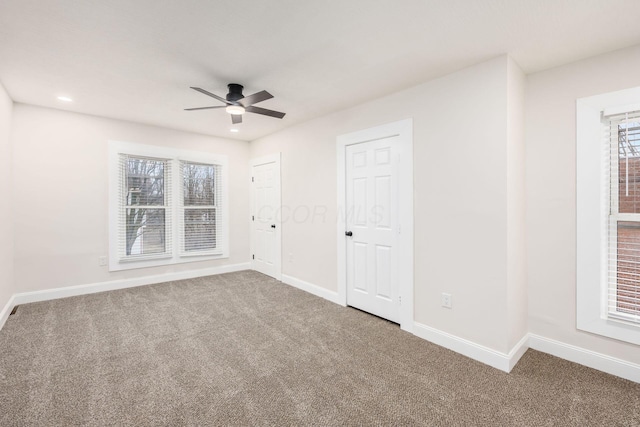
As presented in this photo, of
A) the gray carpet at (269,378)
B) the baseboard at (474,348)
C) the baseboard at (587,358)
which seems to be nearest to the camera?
the gray carpet at (269,378)

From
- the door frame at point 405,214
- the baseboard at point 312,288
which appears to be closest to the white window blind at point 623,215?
the door frame at point 405,214

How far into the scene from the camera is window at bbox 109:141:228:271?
4312 millimetres

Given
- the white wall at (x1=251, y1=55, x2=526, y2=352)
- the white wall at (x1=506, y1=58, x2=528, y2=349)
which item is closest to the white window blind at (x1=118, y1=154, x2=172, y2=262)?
the white wall at (x1=251, y1=55, x2=526, y2=352)

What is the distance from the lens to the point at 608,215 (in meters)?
2.31

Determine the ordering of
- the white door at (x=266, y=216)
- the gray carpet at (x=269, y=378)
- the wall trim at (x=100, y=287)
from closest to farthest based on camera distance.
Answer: the gray carpet at (x=269, y=378), the wall trim at (x=100, y=287), the white door at (x=266, y=216)

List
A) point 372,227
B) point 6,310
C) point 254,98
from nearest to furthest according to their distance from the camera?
point 254,98
point 6,310
point 372,227

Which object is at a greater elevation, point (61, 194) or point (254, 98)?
point (254, 98)

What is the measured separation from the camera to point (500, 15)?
1.84m

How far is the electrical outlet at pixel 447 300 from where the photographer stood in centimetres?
264

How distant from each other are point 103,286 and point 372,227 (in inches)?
156

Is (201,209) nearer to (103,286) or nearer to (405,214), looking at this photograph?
(103,286)

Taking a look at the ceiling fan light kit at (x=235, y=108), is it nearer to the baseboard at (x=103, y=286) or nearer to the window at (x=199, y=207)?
the window at (x=199, y=207)

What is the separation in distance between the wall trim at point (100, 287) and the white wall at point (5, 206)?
0.45ft

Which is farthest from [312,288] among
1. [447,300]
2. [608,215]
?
[608,215]
